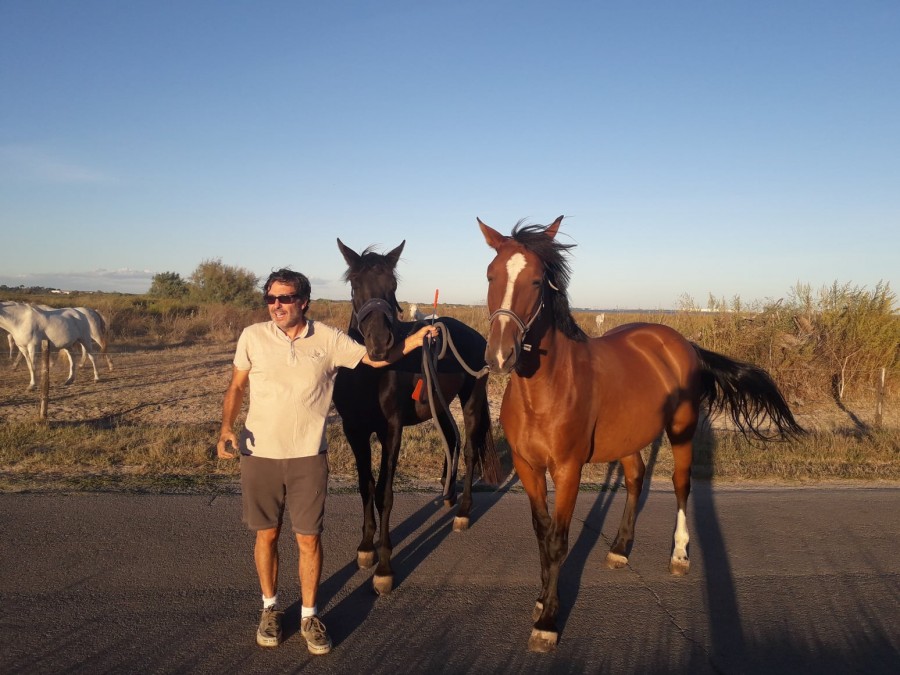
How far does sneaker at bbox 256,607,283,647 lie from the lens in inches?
124

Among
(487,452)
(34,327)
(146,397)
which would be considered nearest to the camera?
(487,452)

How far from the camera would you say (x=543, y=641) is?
323 centimetres

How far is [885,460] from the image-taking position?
7809mm

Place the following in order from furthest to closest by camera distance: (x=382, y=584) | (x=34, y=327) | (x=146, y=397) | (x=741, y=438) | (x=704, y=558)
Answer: (x=34, y=327) < (x=146, y=397) < (x=741, y=438) < (x=704, y=558) < (x=382, y=584)

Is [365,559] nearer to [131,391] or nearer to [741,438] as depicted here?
[741,438]

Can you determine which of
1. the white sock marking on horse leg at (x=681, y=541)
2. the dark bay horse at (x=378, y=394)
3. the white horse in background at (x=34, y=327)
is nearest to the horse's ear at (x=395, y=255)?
the dark bay horse at (x=378, y=394)

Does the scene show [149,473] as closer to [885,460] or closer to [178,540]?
[178,540]

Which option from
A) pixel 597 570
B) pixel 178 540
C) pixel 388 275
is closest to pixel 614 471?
pixel 597 570

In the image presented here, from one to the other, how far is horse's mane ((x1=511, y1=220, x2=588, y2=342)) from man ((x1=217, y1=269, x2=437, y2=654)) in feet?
4.33

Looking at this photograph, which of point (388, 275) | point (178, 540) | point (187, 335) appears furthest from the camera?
point (187, 335)

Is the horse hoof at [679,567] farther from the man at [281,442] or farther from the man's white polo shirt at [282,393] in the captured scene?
the man's white polo shirt at [282,393]

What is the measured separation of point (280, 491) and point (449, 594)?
4.46 feet

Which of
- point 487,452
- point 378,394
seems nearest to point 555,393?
point 378,394

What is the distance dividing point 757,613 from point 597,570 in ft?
3.44
